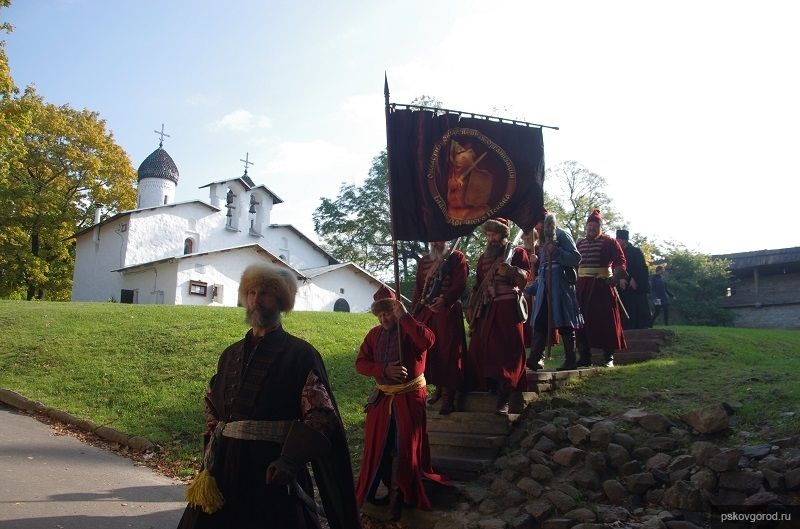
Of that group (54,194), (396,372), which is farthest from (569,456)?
(54,194)

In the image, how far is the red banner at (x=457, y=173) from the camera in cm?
737

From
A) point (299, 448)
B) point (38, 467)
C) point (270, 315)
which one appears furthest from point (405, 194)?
point (38, 467)

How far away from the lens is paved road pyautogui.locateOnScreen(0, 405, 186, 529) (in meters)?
5.84

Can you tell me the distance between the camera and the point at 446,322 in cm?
720

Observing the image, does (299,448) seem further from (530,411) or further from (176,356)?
(176,356)

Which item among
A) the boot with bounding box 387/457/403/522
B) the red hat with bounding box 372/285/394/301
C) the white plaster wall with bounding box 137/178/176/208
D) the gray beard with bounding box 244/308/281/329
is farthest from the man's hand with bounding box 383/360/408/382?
the white plaster wall with bounding box 137/178/176/208

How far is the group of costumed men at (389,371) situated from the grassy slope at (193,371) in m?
1.20

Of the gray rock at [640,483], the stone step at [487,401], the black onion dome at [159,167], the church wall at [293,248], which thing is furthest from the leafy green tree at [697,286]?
the black onion dome at [159,167]

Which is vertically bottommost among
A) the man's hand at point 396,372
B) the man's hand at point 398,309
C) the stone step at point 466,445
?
the stone step at point 466,445

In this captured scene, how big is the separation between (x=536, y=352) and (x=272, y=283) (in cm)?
535

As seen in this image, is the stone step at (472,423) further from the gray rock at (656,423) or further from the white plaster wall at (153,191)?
the white plaster wall at (153,191)

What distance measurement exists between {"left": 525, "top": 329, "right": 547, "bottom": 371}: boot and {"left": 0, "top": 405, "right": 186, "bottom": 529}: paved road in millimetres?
4525

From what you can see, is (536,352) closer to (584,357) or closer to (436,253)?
(584,357)

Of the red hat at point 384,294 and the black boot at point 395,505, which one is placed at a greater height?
the red hat at point 384,294
